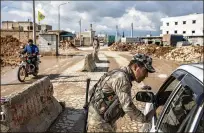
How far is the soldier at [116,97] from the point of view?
3275 mm

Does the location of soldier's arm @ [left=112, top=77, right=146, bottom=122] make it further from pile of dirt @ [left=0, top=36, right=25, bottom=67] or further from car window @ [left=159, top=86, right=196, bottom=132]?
pile of dirt @ [left=0, top=36, right=25, bottom=67]

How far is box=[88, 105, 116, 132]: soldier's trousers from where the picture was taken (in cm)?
350

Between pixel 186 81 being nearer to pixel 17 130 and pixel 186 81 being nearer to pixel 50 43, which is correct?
pixel 17 130

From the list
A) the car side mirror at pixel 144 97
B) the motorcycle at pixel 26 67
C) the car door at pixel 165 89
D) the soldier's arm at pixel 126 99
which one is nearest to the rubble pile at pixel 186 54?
the motorcycle at pixel 26 67

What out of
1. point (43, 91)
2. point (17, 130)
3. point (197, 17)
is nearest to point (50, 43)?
point (43, 91)

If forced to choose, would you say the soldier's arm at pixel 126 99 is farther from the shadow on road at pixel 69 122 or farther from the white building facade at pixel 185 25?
the white building facade at pixel 185 25

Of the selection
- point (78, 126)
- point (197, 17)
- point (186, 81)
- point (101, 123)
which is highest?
point (197, 17)

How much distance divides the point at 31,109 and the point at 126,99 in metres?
3.36

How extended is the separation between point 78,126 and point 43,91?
3.66 feet

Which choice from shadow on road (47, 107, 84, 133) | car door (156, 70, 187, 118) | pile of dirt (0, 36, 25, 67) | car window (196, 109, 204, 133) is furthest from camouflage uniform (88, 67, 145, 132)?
pile of dirt (0, 36, 25, 67)

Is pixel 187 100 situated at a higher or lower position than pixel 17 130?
higher

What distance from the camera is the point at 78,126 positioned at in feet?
23.3

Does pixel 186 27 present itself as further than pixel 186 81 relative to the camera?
Yes

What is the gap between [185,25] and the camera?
294ft
